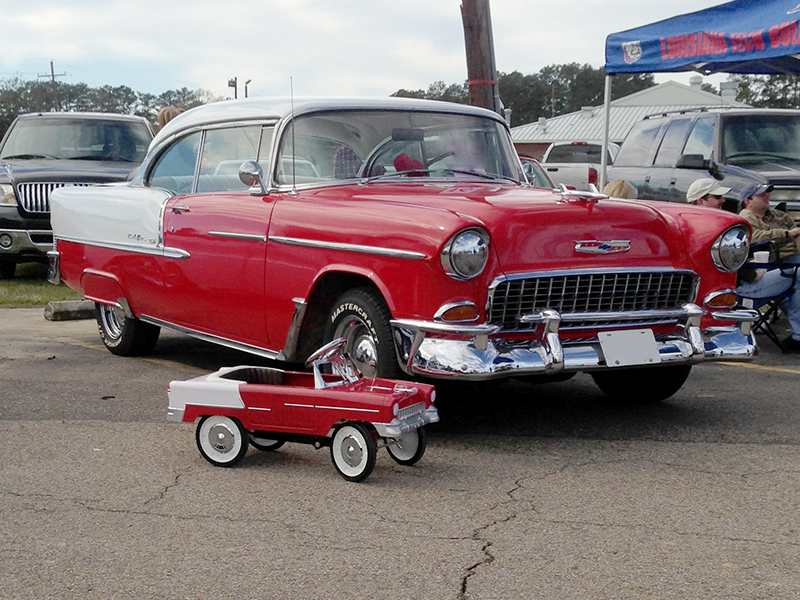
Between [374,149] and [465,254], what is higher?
[374,149]

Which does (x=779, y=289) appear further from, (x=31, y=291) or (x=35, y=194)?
(x=35, y=194)

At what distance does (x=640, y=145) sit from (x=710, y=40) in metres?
1.91

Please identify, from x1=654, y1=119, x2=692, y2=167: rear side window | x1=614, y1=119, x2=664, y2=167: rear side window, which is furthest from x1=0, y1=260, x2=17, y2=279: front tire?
x1=654, y1=119, x2=692, y2=167: rear side window

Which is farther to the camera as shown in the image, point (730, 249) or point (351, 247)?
point (730, 249)

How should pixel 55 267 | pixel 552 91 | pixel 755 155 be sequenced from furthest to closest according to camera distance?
pixel 552 91 < pixel 755 155 < pixel 55 267

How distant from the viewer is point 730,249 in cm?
532

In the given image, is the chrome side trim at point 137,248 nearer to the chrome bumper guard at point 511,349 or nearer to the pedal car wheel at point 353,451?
the chrome bumper guard at point 511,349

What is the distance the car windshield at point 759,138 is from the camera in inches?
404

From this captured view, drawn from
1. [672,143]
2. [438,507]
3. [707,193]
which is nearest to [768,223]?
[707,193]

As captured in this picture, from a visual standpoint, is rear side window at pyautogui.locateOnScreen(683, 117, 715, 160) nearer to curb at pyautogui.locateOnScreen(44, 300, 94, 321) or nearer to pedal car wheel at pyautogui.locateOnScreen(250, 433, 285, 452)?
curb at pyautogui.locateOnScreen(44, 300, 94, 321)

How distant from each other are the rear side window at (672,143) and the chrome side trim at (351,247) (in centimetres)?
657

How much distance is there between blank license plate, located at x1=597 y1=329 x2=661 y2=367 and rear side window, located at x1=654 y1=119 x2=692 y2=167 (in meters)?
6.36

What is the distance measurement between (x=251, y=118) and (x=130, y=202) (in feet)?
3.94

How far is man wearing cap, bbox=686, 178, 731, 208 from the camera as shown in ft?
27.2
